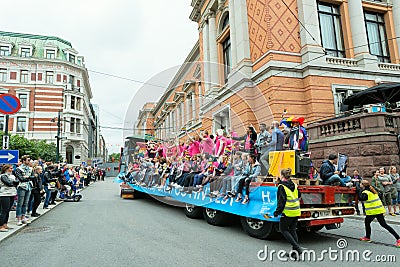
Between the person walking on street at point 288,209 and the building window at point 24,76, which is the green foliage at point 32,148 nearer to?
the building window at point 24,76

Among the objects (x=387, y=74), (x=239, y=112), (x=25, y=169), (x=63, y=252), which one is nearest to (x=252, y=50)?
(x=387, y=74)

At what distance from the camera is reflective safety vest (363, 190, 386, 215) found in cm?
626

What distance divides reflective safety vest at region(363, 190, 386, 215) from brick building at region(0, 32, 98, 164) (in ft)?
161

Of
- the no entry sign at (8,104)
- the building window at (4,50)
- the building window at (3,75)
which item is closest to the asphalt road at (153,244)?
the no entry sign at (8,104)

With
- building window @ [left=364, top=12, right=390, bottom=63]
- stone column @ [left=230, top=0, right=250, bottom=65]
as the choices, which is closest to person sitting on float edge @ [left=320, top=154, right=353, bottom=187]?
stone column @ [left=230, top=0, right=250, bottom=65]

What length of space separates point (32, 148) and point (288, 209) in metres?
42.0

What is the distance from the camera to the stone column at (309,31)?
16516 millimetres

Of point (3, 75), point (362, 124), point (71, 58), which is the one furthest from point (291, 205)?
point (71, 58)

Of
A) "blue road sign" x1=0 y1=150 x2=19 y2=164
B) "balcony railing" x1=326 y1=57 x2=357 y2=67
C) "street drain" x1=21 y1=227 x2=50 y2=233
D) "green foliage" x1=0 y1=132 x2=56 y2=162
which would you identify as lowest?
"street drain" x1=21 y1=227 x2=50 y2=233

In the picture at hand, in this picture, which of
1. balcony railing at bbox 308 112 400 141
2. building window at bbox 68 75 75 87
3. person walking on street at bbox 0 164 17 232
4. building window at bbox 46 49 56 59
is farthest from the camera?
building window at bbox 68 75 75 87

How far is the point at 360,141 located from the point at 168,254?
1048 cm

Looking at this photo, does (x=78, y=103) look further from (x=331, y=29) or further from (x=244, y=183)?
(x=244, y=183)

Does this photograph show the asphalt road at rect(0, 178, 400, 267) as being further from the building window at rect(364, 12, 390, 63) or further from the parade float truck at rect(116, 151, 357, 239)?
the building window at rect(364, 12, 390, 63)

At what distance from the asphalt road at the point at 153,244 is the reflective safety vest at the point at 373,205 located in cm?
71
